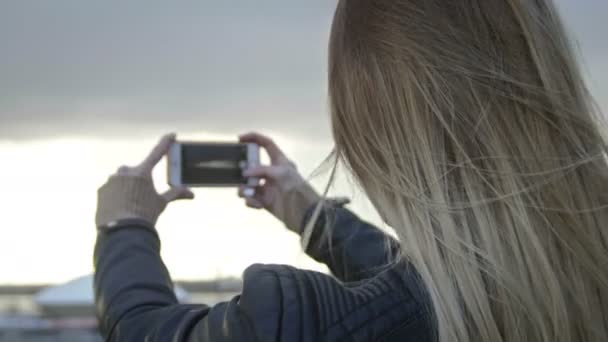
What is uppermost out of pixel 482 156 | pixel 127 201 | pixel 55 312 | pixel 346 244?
pixel 482 156

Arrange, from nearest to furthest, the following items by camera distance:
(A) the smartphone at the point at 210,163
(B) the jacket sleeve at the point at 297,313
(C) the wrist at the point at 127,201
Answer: (B) the jacket sleeve at the point at 297,313
(C) the wrist at the point at 127,201
(A) the smartphone at the point at 210,163

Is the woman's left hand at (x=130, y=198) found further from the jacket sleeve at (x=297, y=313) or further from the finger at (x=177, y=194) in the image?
the jacket sleeve at (x=297, y=313)

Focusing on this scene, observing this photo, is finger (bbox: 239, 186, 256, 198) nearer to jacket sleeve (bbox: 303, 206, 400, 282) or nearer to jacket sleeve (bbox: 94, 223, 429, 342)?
jacket sleeve (bbox: 303, 206, 400, 282)

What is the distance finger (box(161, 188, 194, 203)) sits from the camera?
6.92 ft

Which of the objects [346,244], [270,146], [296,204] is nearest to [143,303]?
[346,244]

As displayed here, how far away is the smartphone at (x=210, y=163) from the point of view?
2.39m

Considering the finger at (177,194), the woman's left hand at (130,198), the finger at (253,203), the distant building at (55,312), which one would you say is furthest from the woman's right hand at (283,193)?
the distant building at (55,312)

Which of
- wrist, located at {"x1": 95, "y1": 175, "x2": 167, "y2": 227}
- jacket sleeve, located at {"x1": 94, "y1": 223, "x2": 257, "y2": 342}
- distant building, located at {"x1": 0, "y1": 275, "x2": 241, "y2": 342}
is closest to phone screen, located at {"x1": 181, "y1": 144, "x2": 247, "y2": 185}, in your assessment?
wrist, located at {"x1": 95, "y1": 175, "x2": 167, "y2": 227}

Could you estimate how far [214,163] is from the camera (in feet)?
8.27

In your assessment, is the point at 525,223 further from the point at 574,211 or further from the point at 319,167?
the point at 319,167

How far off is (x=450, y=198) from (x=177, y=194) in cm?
95

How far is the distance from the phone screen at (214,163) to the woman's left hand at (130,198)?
0.37 m

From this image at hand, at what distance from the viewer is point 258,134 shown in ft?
8.04

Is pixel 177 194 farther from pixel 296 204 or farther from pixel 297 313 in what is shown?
pixel 297 313
